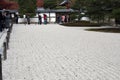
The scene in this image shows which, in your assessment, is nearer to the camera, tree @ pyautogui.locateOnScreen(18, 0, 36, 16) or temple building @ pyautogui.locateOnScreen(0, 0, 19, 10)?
temple building @ pyautogui.locateOnScreen(0, 0, 19, 10)

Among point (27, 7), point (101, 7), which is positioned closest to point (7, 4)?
point (27, 7)

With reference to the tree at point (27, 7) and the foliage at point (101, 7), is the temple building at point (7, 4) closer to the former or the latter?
the tree at point (27, 7)

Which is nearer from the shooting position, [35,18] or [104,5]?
[104,5]

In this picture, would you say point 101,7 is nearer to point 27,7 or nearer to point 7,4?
point 27,7

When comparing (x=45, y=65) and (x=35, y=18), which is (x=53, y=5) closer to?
(x=35, y=18)

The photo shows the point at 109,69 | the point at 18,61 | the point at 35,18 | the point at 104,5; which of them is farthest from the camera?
the point at 35,18

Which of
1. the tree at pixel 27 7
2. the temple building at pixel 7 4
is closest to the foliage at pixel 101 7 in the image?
the temple building at pixel 7 4

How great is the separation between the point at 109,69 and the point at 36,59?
10.7ft

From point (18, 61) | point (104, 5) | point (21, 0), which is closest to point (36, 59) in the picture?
point (18, 61)

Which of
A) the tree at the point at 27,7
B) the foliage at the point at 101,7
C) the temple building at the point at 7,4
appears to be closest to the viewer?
the foliage at the point at 101,7

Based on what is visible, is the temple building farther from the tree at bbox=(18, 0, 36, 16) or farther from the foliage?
the foliage

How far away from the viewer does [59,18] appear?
56906mm

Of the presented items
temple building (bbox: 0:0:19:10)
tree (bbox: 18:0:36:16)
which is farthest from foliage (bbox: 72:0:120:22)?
tree (bbox: 18:0:36:16)

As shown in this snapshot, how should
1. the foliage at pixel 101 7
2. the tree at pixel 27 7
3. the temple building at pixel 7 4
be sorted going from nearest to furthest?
1. the foliage at pixel 101 7
2. the temple building at pixel 7 4
3. the tree at pixel 27 7
